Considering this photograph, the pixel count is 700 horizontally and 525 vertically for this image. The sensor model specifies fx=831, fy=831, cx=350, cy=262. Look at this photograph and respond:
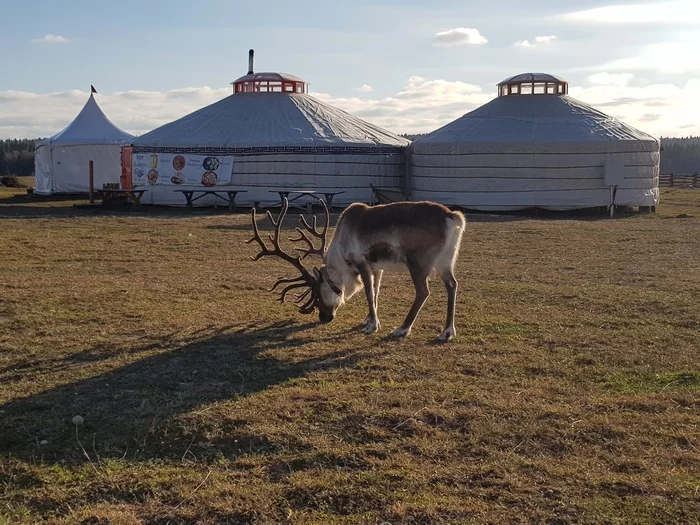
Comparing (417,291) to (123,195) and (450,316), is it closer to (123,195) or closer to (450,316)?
(450,316)

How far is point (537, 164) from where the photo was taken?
28.4m

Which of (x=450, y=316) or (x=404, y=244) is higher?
(x=404, y=244)

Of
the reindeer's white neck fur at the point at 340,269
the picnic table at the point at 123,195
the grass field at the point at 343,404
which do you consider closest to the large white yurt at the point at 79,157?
the picnic table at the point at 123,195

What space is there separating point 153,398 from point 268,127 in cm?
2438

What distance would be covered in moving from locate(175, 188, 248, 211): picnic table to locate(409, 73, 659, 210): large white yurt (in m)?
6.77

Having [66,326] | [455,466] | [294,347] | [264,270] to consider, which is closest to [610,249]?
[264,270]

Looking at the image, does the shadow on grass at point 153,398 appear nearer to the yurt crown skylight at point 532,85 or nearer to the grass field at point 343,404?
the grass field at point 343,404

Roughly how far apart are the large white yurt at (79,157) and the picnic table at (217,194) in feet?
25.7

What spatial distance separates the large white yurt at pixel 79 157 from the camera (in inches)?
1394

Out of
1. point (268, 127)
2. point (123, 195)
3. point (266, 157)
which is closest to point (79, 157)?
point (123, 195)

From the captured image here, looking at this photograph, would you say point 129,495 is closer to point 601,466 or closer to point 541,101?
point 601,466

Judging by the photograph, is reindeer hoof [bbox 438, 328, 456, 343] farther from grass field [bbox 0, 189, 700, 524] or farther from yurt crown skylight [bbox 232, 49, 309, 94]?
yurt crown skylight [bbox 232, 49, 309, 94]

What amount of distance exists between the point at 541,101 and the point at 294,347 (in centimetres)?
2517

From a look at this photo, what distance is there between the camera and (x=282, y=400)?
253 inches
